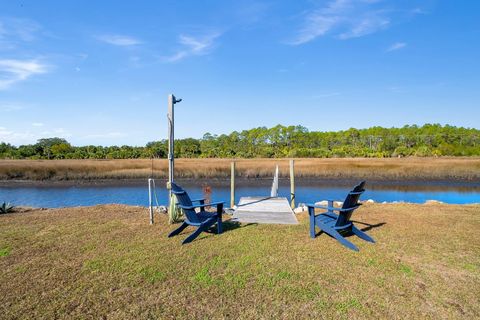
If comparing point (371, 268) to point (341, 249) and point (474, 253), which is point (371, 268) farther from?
point (474, 253)

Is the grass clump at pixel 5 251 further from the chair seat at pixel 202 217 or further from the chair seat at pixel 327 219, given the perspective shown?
the chair seat at pixel 327 219

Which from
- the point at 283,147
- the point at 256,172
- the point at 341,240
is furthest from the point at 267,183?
the point at 283,147

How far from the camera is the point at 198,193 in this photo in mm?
20391

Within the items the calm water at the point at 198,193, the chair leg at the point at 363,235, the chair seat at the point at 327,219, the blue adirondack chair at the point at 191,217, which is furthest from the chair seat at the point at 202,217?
the calm water at the point at 198,193

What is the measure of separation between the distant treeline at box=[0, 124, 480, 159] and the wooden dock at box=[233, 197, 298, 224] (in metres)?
33.4

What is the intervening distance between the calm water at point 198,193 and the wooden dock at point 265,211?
560 centimetres

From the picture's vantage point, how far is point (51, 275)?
437cm

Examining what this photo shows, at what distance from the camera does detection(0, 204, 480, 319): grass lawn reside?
346 cm

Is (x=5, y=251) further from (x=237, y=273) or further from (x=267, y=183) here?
(x=267, y=183)

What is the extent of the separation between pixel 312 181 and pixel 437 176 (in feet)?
37.3

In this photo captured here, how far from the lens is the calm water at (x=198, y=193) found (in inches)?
698

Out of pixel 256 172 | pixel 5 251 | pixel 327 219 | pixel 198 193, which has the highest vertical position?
pixel 327 219

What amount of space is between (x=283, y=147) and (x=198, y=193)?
56466 millimetres

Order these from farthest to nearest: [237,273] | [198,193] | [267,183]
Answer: [267,183]
[198,193]
[237,273]
